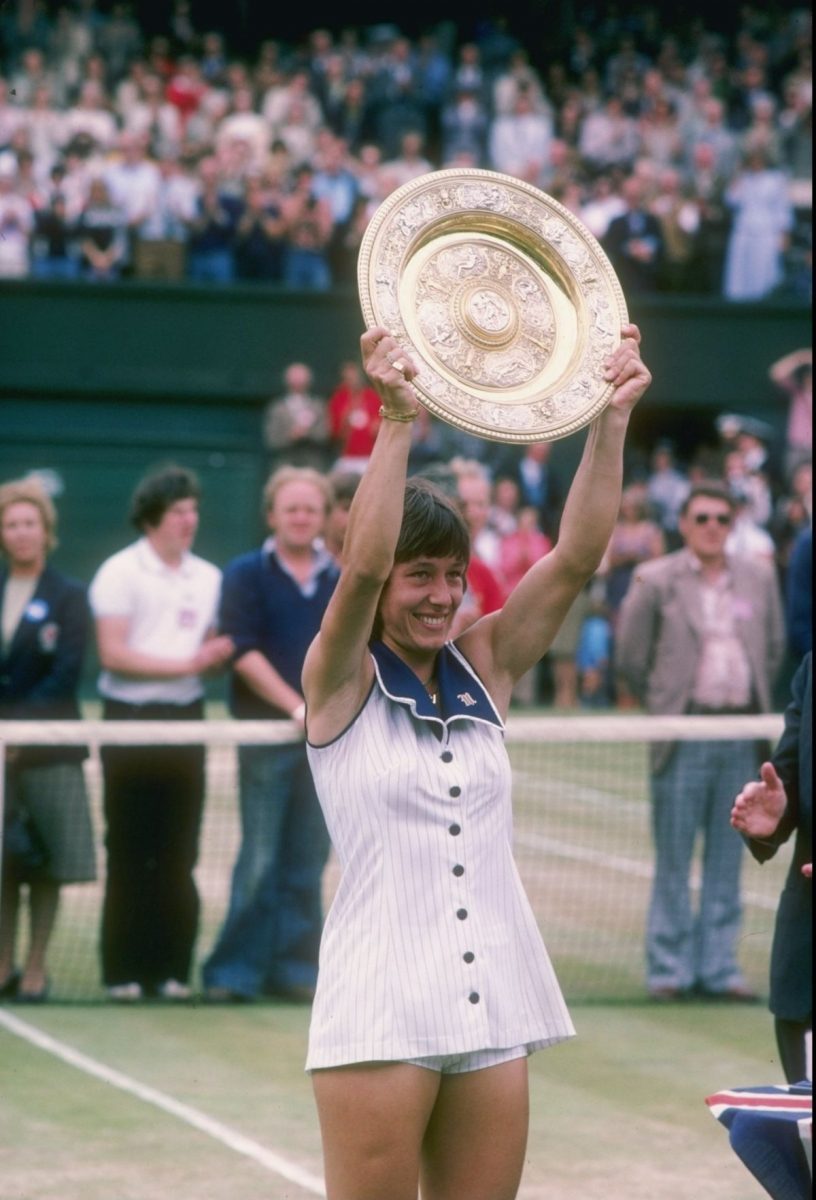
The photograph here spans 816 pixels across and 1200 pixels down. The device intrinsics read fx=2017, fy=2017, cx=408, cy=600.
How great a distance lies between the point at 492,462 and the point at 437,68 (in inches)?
246

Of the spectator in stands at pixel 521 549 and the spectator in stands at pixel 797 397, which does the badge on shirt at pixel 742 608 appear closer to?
the spectator in stands at pixel 521 549

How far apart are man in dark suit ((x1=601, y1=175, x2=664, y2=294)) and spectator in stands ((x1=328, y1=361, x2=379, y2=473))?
3150mm

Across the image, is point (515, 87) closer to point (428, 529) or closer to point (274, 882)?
point (274, 882)

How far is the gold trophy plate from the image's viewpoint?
4.10m

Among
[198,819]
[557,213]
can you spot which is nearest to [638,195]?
[198,819]

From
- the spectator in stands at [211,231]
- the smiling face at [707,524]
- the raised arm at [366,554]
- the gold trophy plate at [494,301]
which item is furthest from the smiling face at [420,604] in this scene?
the spectator in stands at [211,231]

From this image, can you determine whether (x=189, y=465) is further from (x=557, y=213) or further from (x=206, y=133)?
(x=557, y=213)

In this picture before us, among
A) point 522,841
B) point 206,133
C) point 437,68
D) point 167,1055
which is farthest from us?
point 437,68

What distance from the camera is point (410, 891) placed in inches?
151

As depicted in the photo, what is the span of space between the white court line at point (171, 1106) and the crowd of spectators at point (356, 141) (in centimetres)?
1312

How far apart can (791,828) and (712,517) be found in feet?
14.3

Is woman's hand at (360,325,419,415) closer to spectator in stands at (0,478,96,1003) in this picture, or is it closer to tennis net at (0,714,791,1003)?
tennis net at (0,714,791,1003)

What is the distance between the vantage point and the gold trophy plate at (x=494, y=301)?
13.4ft

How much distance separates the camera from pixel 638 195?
2180 cm
